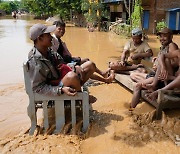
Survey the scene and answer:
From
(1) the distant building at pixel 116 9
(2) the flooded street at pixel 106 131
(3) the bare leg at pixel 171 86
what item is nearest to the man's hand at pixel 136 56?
(2) the flooded street at pixel 106 131

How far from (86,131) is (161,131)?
1051 mm

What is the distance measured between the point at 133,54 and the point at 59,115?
275 cm

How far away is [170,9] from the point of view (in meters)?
17.7

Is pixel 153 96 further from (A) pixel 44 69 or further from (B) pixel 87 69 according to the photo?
(A) pixel 44 69

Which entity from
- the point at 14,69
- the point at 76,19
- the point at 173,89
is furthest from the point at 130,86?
the point at 76,19

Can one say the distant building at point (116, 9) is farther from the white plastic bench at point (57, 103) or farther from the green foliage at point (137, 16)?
the white plastic bench at point (57, 103)

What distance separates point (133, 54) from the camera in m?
5.76

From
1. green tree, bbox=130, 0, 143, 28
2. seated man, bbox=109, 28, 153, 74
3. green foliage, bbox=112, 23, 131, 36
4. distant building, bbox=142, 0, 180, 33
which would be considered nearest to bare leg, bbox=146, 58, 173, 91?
seated man, bbox=109, 28, 153, 74

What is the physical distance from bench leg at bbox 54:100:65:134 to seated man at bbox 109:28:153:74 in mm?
2487

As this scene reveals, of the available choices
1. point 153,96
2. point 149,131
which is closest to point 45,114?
point 149,131

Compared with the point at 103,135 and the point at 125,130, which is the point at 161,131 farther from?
the point at 103,135

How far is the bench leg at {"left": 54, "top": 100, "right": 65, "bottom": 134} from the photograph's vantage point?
11.8ft

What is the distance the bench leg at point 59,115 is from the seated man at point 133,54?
8.16 ft

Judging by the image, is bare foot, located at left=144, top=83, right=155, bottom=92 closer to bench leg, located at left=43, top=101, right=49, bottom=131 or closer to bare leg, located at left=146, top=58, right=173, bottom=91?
bare leg, located at left=146, top=58, right=173, bottom=91
